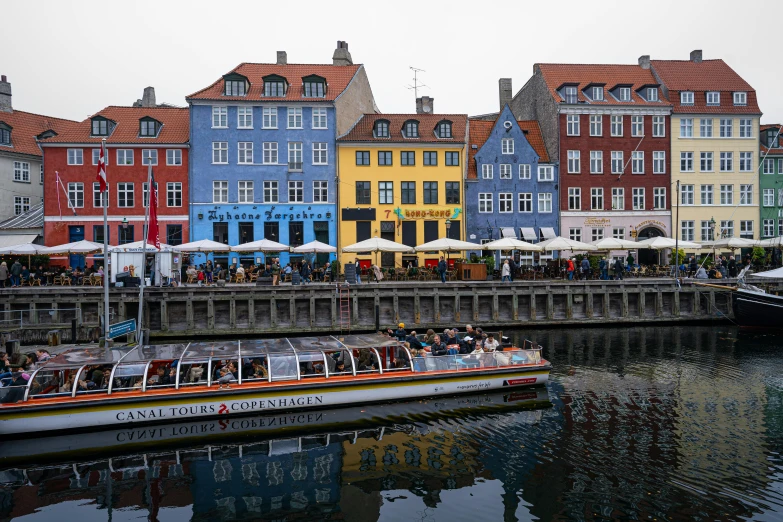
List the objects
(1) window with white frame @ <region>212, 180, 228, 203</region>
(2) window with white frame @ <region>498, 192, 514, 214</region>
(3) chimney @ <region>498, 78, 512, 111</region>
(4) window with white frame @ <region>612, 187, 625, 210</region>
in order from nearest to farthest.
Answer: (1) window with white frame @ <region>212, 180, 228, 203</region> < (2) window with white frame @ <region>498, 192, 514, 214</region> < (4) window with white frame @ <region>612, 187, 625, 210</region> < (3) chimney @ <region>498, 78, 512, 111</region>

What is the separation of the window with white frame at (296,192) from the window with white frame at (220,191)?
5036mm

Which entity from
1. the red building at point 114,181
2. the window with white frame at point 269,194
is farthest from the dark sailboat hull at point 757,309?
the red building at point 114,181

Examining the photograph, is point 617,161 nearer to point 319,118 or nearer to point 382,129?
point 382,129

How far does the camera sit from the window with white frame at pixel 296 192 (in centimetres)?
4581

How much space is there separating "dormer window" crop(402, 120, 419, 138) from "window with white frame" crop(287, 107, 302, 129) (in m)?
8.49

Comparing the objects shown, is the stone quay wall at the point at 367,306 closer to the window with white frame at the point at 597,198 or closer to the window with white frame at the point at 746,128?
the window with white frame at the point at 597,198

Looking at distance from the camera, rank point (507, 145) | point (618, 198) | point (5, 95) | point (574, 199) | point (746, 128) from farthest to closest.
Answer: point (5, 95) → point (746, 128) → point (618, 198) → point (574, 199) → point (507, 145)

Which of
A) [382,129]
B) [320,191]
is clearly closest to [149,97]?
[320,191]

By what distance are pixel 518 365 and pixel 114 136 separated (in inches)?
1509

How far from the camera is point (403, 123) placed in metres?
47.5

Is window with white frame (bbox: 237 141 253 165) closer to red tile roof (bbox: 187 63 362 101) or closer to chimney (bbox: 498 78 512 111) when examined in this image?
red tile roof (bbox: 187 63 362 101)

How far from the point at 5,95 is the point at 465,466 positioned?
194ft

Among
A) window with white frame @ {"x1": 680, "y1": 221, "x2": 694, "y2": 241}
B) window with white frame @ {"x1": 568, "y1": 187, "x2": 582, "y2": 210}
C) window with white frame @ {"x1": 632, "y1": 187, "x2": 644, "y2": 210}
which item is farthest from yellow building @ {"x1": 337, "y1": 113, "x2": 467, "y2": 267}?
window with white frame @ {"x1": 680, "y1": 221, "x2": 694, "y2": 241}

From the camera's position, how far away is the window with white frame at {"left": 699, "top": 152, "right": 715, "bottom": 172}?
50219 millimetres
